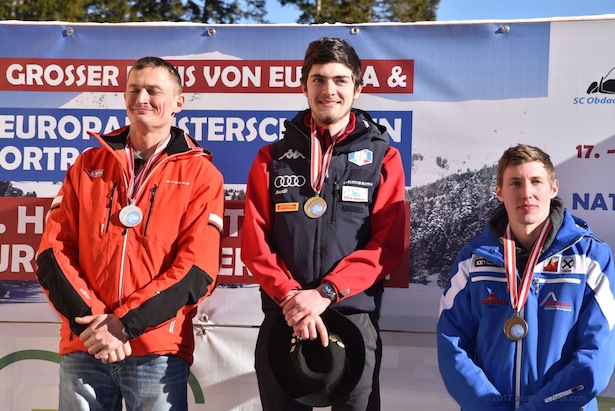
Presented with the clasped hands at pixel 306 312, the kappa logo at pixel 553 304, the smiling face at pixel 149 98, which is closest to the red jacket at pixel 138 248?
the smiling face at pixel 149 98

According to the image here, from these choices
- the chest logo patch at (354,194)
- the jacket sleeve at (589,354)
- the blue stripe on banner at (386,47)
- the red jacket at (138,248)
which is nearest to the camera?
the jacket sleeve at (589,354)

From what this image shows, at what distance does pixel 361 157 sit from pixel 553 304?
105cm

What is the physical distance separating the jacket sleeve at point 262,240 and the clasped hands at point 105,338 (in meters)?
0.62

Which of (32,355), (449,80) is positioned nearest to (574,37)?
(449,80)

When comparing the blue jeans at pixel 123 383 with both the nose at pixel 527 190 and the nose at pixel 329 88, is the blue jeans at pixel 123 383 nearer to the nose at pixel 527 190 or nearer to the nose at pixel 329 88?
the nose at pixel 329 88

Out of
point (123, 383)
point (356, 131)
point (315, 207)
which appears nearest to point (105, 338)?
point (123, 383)

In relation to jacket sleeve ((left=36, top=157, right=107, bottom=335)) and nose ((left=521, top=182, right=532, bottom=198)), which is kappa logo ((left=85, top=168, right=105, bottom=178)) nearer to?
jacket sleeve ((left=36, top=157, right=107, bottom=335))

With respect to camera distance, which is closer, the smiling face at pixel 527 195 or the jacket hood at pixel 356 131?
the smiling face at pixel 527 195

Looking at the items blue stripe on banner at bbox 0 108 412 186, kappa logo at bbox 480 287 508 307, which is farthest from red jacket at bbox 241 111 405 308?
blue stripe on banner at bbox 0 108 412 186

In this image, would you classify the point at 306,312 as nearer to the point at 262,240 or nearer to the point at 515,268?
the point at 262,240

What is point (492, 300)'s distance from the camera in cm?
333

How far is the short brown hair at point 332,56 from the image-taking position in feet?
11.8

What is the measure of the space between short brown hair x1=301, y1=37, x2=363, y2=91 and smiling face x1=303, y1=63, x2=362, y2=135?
0.02 meters

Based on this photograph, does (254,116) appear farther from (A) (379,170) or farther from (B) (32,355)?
(B) (32,355)
